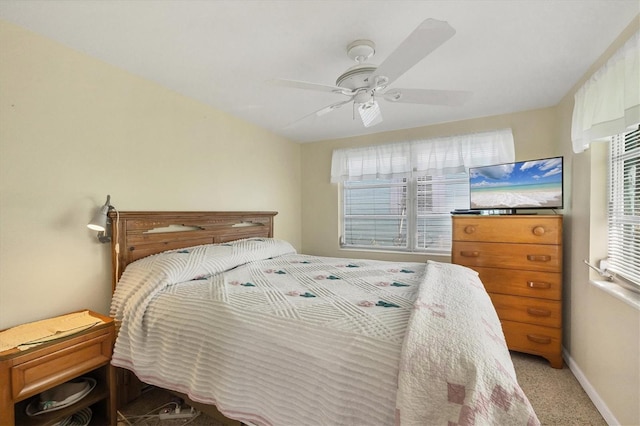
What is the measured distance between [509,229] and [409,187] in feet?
4.06

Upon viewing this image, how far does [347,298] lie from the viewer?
1543mm

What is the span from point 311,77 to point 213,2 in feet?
2.79

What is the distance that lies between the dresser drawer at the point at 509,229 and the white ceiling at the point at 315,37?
1124 millimetres

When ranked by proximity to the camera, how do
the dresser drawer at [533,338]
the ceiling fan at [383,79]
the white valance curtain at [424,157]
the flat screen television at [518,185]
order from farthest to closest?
the white valance curtain at [424,157]
the flat screen television at [518,185]
the dresser drawer at [533,338]
the ceiling fan at [383,79]

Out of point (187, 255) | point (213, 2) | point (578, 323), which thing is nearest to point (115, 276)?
point (187, 255)

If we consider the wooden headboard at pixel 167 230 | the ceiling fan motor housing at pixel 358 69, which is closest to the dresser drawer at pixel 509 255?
the ceiling fan motor housing at pixel 358 69

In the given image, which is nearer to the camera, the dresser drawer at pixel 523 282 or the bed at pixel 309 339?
the bed at pixel 309 339

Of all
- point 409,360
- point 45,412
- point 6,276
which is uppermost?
point 6,276

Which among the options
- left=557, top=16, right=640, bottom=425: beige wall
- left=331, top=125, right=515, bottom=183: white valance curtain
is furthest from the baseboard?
left=331, top=125, right=515, bottom=183: white valance curtain

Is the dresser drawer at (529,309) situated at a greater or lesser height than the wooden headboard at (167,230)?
lesser

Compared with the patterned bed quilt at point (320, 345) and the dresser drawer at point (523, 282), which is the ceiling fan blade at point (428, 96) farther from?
the dresser drawer at point (523, 282)

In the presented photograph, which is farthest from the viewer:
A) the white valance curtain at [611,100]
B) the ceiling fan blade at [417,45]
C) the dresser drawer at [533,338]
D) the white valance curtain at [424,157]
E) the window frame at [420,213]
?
the window frame at [420,213]

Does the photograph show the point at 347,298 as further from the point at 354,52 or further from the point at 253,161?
the point at 253,161

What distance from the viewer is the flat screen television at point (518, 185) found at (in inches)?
96.7
